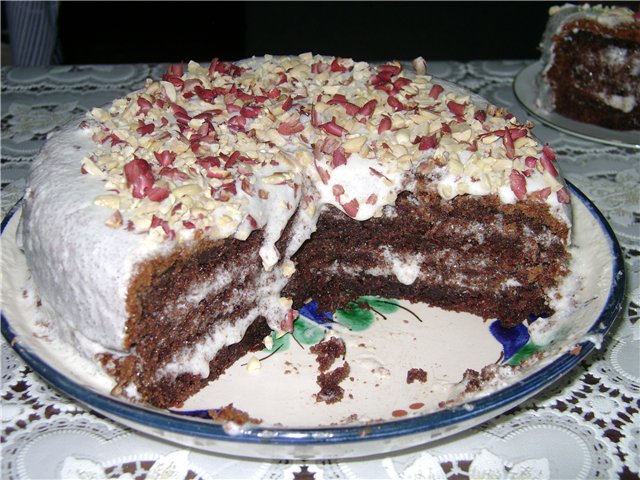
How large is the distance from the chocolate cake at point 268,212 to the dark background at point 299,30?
4902 millimetres

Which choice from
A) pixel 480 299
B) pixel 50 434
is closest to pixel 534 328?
pixel 480 299

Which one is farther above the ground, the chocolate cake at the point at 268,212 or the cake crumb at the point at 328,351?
the chocolate cake at the point at 268,212

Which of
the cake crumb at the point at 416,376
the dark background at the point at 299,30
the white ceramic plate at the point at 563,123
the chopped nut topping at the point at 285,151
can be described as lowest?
the dark background at the point at 299,30

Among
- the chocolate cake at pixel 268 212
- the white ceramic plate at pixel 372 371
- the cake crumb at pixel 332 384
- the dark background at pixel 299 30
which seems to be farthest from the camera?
the dark background at pixel 299 30

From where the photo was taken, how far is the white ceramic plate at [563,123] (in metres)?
4.15

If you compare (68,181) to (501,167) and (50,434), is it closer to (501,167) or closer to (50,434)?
(50,434)

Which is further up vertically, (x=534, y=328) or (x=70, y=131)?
(x=70, y=131)

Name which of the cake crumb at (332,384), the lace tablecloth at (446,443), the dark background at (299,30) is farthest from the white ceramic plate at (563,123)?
the dark background at (299,30)

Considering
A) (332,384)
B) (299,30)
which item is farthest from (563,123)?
(299,30)

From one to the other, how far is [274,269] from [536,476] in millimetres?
1226

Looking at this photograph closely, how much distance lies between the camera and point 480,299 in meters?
3.20

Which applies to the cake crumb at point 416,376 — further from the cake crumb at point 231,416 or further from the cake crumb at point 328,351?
the cake crumb at point 231,416

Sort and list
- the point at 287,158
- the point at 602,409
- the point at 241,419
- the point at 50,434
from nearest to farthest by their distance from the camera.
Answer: the point at 241,419 < the point at 50,434 < the point at 602,409 < the point at 287,158

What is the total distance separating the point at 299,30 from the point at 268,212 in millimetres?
6046
